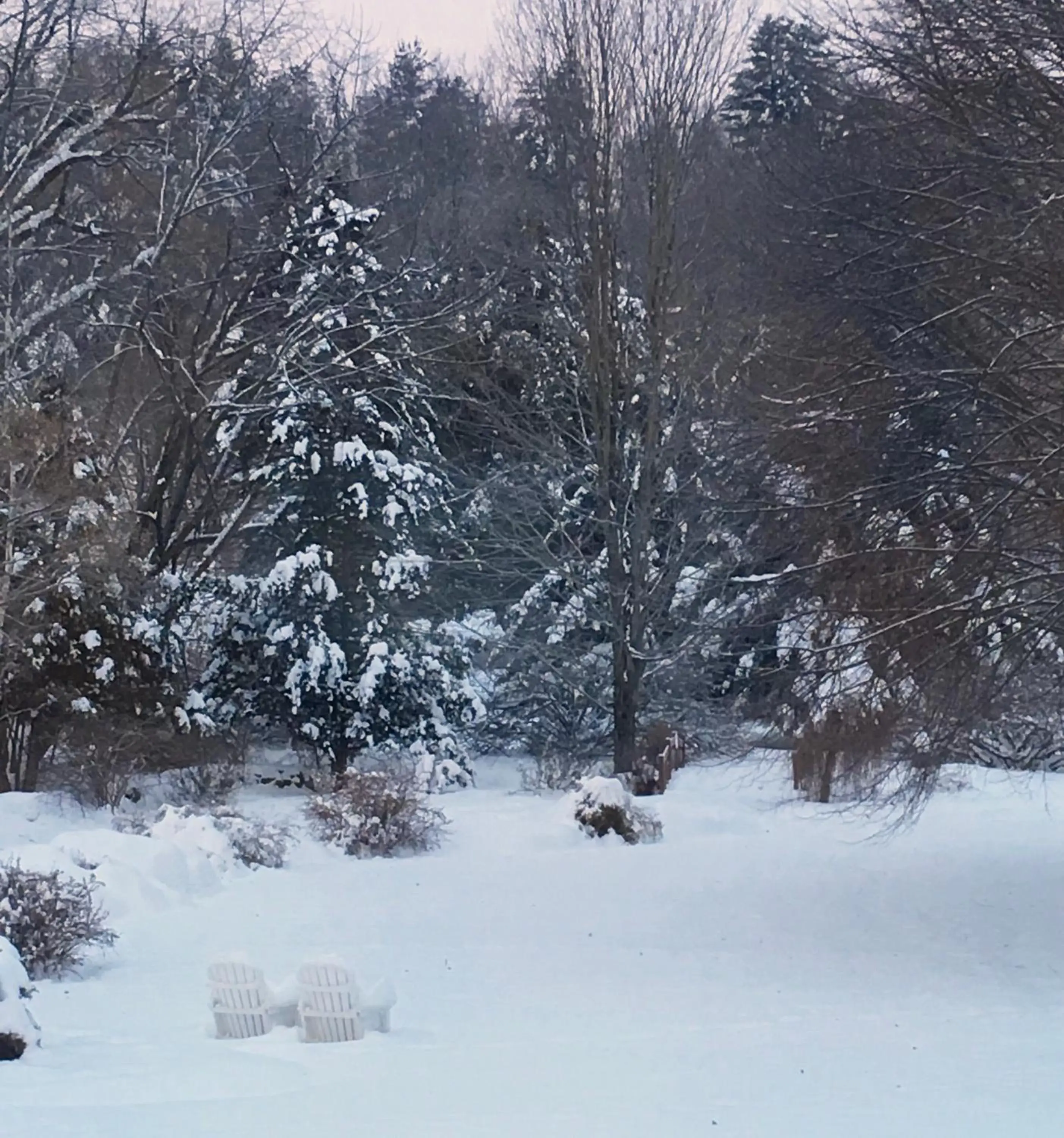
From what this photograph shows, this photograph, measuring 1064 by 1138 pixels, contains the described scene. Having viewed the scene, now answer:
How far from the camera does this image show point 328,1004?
7.11 metres

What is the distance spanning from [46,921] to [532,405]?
14112 mm

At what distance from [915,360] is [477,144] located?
2276 centimetres

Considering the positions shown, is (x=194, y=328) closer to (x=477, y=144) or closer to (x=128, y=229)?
(x=128, y=229)

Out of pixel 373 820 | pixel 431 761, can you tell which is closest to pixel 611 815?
pixel 373 820

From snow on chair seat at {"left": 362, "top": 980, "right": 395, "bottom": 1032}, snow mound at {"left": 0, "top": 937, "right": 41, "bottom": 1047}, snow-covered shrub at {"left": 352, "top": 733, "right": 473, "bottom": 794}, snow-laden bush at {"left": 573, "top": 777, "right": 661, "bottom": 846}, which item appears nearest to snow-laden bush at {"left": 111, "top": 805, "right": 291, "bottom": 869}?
snow-laden bush at {"left": 573, "top": 777, "right": 661, "bottom": 846}

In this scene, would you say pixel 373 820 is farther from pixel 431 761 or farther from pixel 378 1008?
pixel 378 1008

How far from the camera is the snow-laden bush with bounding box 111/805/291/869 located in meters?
13.2

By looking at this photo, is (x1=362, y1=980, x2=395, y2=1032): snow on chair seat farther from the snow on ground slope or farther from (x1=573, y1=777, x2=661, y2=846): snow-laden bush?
(x1=573, y1=777, x2=661, y2=846): snow-laden bush

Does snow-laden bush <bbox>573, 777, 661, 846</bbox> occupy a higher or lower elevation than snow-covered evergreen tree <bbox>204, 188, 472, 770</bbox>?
lower

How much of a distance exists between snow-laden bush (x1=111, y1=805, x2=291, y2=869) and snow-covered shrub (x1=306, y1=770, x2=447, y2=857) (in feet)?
1.69

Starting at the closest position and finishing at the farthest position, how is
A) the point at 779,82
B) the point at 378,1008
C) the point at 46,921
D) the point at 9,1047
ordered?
the point at 9,1047 < the point at 378,1008 < the point at 46,921 < the point at 779,82

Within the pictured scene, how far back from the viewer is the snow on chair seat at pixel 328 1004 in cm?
707

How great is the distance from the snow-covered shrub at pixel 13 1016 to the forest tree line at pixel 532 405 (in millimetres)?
5325

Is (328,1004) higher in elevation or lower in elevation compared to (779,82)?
lower
